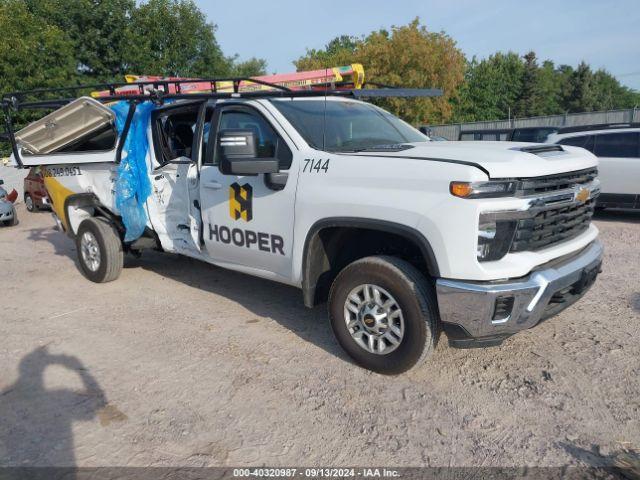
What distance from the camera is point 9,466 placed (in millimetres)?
2701

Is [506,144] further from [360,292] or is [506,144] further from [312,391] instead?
[312,391]

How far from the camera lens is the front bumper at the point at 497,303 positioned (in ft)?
9.52

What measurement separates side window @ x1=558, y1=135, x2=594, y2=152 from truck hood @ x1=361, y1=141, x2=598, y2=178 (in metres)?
6.32

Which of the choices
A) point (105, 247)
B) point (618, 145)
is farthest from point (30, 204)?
point (618, 145)

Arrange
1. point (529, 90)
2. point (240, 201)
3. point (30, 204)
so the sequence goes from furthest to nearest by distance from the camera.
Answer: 1. point (529, 90)
2. point (30, 204)
3. point (240, 201)

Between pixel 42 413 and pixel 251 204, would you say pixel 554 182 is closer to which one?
pixel 251 204

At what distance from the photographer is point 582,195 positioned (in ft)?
11.1

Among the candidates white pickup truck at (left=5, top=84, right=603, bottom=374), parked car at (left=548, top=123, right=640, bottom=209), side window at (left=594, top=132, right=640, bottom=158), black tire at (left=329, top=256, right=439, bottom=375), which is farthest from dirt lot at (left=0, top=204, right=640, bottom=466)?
side window at (left=594, top=132, right=640, bottom=158)

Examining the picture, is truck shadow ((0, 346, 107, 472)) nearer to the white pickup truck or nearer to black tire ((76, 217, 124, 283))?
the white pickup truck

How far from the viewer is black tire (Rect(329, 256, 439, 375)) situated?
10.4 feet

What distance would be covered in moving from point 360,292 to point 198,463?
4.90ft

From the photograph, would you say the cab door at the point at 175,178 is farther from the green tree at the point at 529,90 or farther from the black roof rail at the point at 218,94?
the green tree at the point at 529,90

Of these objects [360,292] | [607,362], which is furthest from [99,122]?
[607,362]

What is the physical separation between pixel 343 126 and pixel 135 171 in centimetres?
250
